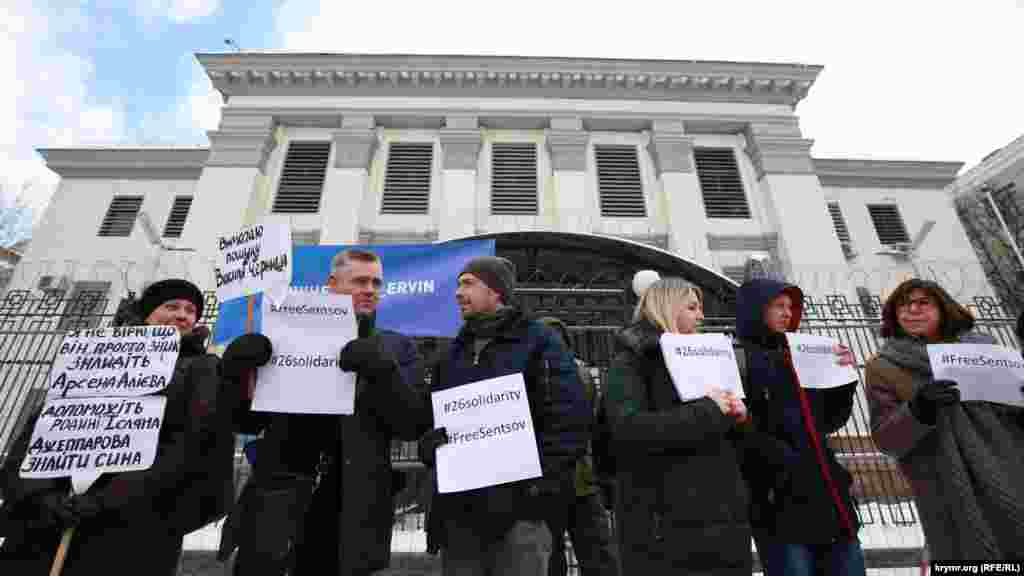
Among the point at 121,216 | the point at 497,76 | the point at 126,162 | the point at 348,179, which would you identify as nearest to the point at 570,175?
the point at 497,76

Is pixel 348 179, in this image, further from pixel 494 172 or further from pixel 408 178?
pixel 494 172

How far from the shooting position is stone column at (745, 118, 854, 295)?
1248cm

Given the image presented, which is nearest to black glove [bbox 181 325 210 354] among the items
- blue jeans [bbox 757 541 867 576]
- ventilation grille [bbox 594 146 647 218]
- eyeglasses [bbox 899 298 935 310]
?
blue jeans [bbox 757 541 867 576]

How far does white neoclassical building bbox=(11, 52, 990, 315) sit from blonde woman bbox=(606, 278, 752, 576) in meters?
11.0

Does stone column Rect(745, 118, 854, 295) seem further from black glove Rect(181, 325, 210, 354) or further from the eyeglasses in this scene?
black glove Rect(181, 325, 210, 354)

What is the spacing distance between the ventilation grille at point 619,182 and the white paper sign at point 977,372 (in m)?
11.4

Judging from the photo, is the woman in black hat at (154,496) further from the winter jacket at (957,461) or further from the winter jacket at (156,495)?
the winter jacket at (957,461)

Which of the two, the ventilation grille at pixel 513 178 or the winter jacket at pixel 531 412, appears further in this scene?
the ventilation grille at pixel 513 178

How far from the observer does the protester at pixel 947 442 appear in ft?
7.50

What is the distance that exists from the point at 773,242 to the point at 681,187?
10.2ft

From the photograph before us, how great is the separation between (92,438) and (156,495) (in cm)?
42

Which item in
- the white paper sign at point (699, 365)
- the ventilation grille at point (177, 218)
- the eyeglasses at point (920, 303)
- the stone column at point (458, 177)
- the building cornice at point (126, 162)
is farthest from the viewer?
the building cornice at point (126, 162)

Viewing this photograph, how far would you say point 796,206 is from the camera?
1362cm

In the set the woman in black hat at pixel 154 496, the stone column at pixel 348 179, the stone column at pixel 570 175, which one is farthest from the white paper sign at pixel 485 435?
the stone column at pixel 348 179
